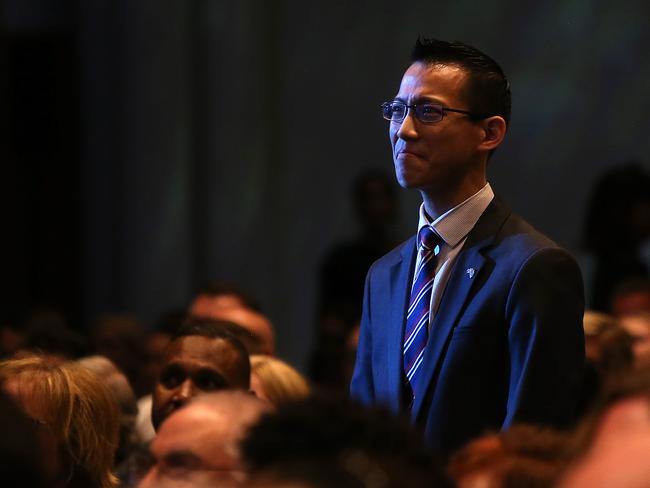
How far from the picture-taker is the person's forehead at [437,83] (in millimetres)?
2924

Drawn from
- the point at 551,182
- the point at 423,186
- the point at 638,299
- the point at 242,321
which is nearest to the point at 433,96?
the point at 423,186

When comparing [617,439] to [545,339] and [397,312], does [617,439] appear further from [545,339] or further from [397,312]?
[397,312]

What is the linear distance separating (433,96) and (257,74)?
16.3ft

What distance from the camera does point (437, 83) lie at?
2.93m

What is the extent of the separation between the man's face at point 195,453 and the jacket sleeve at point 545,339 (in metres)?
0.75

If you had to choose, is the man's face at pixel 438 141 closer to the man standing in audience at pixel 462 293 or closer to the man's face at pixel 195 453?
the man standing in audience at pixel 462 293

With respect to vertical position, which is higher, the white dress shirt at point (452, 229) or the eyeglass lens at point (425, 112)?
the eyeglass lens at point (425, 112)

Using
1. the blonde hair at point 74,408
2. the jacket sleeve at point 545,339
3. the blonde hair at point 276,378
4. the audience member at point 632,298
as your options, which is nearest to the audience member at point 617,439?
the jacket sleeve at point 545,339

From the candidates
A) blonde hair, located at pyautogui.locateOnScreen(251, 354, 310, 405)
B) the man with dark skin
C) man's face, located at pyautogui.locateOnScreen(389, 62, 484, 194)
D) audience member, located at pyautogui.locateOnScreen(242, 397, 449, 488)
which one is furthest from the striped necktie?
audience member, located at pyautogui.locateOnScreen(242, 397, 449, 488)

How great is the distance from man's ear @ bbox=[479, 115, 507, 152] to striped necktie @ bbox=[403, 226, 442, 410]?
8.6 inches

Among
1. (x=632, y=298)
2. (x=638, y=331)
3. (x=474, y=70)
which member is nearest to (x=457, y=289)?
(x=474, y=70)

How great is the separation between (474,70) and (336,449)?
1.51 meters

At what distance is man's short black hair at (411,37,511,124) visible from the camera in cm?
295

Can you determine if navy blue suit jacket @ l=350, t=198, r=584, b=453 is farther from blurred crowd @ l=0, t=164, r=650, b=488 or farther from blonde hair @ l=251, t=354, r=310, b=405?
blonde hair @ l=251, t=354, r=310, b=405
